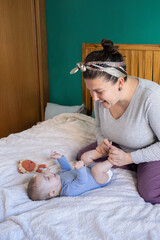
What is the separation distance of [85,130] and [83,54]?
2.76 ft

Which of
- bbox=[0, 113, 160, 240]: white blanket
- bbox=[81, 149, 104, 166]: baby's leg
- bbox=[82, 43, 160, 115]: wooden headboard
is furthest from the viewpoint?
bbox=[82, 43, 160, 115]: wooden headboard

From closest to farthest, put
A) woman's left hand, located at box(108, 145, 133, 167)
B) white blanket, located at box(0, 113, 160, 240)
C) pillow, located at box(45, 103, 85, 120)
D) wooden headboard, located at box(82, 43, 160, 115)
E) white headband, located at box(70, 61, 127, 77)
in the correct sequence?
1. white blanket, located at box(0, 113, 160, 240)
2. white headband, located at box(70, 61, 127, 77)
3. woman's left hand, located at box(108, 145, 133, 167)
4. wooden headboard, located at box(82, 43, 160, 115)
5. pillow, located at box(45, 103, 85, 120)

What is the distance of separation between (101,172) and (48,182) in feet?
0.97

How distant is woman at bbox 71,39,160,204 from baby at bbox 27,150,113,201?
113 mm

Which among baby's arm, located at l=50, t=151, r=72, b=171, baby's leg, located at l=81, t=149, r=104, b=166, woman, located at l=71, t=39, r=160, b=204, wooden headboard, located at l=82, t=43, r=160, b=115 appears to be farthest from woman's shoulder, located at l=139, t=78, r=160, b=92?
wooden headboard, located at l=82, t=43, r=160, b=115

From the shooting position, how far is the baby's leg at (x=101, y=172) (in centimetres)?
142

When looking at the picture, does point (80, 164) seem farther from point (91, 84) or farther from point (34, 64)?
point (34, 64)

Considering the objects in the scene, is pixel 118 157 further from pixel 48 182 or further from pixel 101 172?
pixel 48 182

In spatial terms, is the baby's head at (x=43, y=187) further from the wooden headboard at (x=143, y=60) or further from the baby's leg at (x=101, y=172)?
the wooden headboard at (x=143, y=60)

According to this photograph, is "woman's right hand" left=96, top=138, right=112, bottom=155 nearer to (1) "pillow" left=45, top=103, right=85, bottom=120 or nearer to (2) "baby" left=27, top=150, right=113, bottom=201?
(2) "baby" left=27, top=150, right=113, bottom=201

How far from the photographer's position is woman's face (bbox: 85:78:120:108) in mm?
1281

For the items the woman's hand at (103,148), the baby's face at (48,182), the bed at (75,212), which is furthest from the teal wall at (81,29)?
the baby's face at (48,182)

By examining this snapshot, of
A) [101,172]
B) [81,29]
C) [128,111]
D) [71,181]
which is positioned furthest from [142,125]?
[81,29]

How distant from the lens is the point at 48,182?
1.37m
